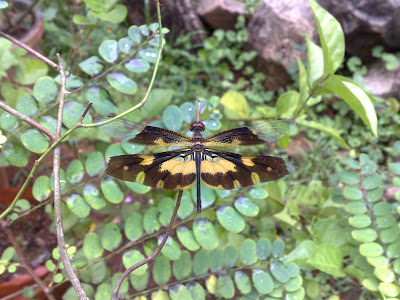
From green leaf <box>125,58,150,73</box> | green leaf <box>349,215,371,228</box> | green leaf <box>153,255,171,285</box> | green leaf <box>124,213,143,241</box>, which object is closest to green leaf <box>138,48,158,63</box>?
green leaf <box>125,58,150,73</box>

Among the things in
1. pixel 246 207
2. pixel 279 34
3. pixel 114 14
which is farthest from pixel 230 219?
pixel 279 34

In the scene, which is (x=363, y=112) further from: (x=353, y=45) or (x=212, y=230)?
(x=353, y=45)

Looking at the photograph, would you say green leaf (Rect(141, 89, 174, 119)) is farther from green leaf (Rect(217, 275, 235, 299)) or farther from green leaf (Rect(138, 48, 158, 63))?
green leaf (Rect(217, 275, 235, 299))

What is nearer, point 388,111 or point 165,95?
point 165,95

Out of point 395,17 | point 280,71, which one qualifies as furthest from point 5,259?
point 395,17

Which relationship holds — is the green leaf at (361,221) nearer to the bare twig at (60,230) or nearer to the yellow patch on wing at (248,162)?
the yellow patch on wing at (248,162)
